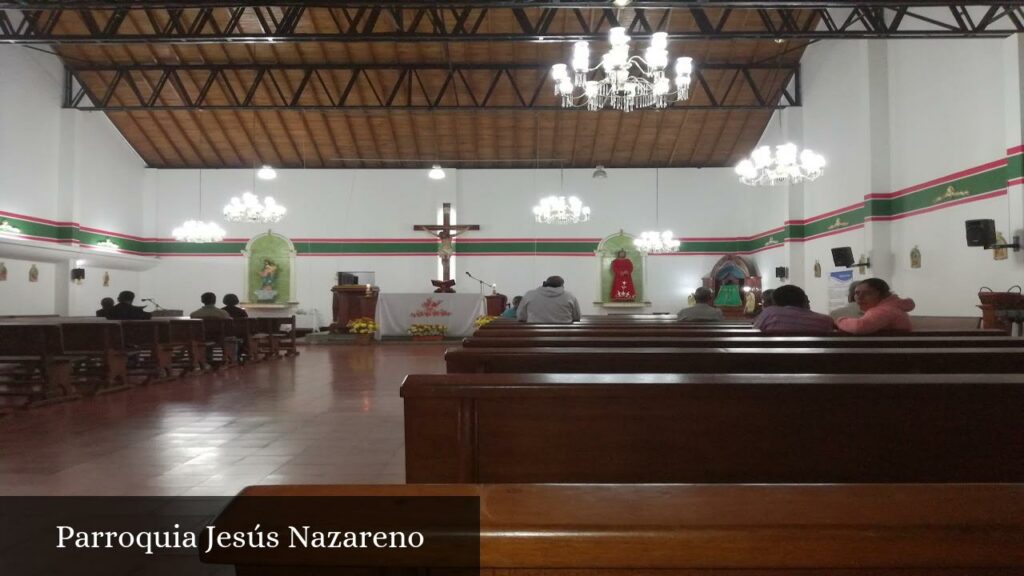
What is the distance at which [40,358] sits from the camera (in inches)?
198

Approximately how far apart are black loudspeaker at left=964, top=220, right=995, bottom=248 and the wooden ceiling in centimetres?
577

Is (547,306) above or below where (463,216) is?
below

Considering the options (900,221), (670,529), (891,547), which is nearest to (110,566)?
(670,529)

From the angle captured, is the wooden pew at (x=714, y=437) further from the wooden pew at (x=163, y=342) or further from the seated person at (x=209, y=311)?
the seated person at (x=209, y=311)

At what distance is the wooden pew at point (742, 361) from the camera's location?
7.66 ft

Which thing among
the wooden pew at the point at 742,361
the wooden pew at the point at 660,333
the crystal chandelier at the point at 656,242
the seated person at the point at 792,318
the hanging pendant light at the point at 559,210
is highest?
the hanging pendant light at the point at 559,210

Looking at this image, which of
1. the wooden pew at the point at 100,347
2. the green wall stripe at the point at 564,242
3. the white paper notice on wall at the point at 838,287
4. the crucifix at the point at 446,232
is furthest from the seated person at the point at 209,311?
the white paper notice on wall at the point at 838,287

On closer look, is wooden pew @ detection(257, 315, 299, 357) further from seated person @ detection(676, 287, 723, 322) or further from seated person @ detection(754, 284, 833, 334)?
seated person @ detection(754, 284, 833, 334)

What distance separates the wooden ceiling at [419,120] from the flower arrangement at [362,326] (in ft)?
15.0

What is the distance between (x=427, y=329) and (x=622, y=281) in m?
5.46

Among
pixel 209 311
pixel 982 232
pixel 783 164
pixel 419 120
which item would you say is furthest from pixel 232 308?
pixel 982 232

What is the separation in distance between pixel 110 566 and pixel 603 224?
14.2m

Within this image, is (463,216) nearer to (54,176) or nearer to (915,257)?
(54,176)

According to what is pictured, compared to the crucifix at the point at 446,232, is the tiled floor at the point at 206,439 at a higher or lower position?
lower
